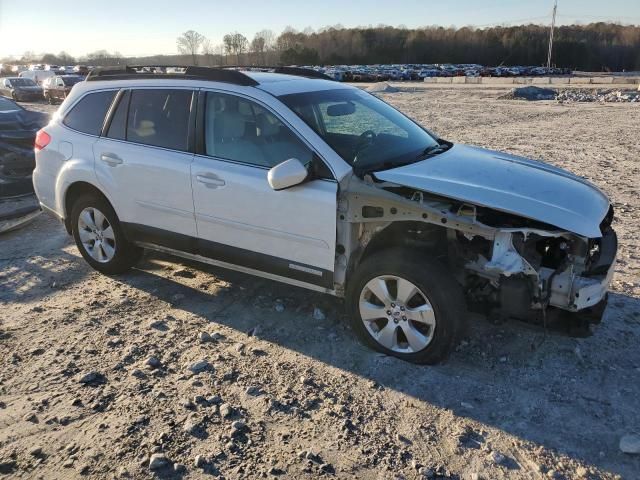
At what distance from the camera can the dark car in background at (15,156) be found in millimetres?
Answer: 9008

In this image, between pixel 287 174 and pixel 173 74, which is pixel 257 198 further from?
pixel 173 74

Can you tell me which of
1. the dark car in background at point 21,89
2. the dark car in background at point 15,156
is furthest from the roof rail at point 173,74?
the dark car in background at point 21,89

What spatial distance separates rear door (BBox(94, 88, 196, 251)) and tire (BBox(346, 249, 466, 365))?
166 centimetres

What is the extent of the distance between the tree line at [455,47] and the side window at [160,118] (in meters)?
107

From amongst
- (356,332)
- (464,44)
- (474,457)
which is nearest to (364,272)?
(356,332)

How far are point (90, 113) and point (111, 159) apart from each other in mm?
665

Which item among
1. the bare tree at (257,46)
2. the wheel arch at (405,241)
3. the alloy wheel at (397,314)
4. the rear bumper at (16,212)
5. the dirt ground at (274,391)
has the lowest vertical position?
the dirt ground at (274,391)

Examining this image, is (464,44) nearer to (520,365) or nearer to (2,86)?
(2,86)

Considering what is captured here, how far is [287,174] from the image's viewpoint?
3762mm

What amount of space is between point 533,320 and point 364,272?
3.75ft

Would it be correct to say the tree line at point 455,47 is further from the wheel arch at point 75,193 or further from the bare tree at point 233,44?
the wheel arch at point 75,193

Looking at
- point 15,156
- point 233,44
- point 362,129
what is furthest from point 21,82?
point 233,44

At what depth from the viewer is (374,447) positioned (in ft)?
10.1


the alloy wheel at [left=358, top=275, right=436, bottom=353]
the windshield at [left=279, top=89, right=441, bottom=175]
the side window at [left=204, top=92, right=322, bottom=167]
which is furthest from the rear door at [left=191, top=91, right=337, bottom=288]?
the alloy wheel at [left=358, top=275, right=436, bottom=353]
